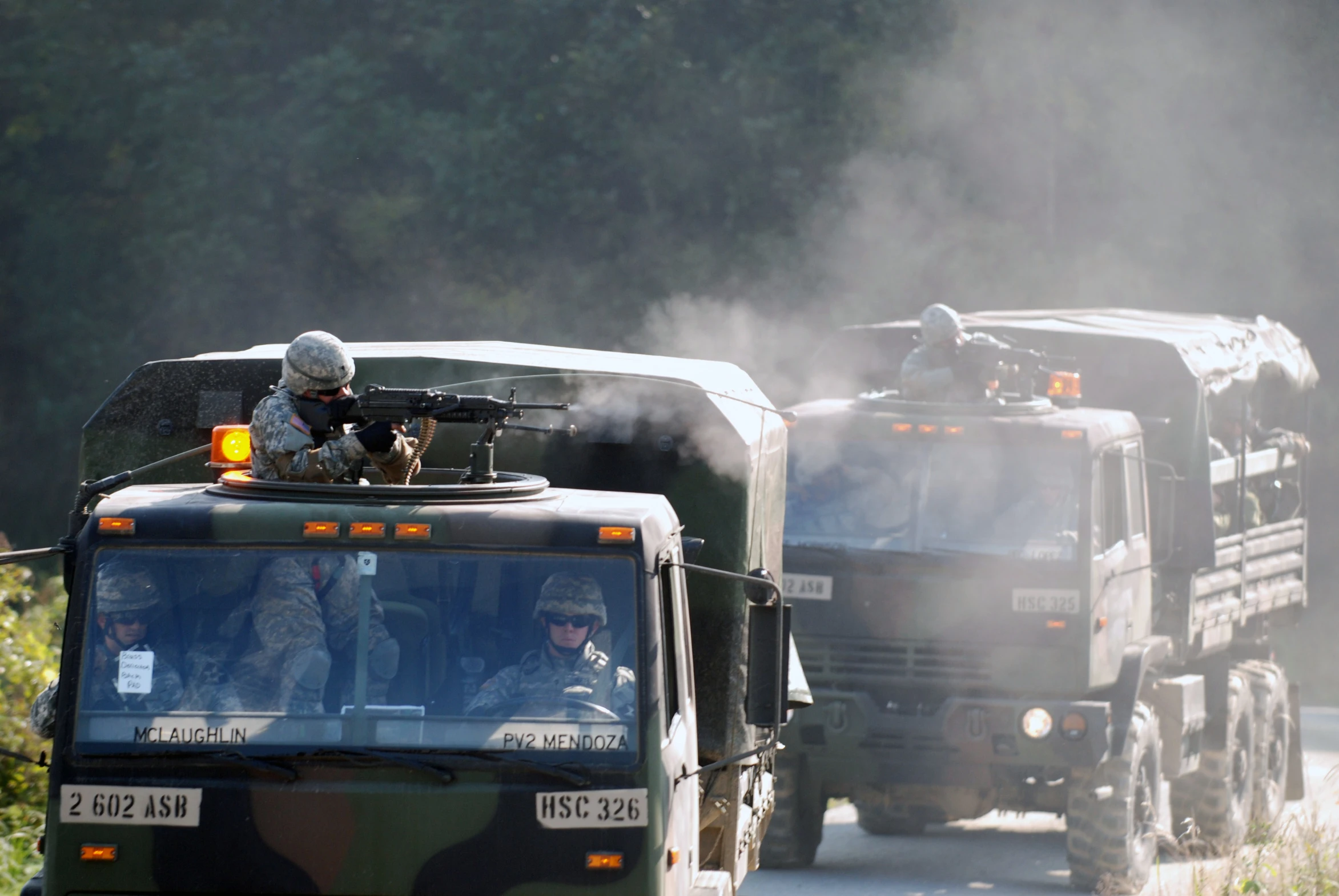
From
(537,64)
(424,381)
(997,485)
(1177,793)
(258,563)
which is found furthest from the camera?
(537,64)

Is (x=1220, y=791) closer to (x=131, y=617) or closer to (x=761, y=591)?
(x=761, y=591)

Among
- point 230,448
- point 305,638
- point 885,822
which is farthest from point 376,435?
point 885,822

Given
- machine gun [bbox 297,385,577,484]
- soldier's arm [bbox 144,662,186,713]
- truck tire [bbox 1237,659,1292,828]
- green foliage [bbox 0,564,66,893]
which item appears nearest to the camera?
soldier's arm [bbox 144,662,186,713]

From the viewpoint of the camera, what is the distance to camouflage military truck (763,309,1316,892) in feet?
Result: 34.1

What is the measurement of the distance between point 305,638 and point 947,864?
7.58 meters

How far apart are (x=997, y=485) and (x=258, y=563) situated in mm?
6040

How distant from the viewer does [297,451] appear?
20.5ft

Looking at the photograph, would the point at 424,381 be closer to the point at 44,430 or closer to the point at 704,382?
the point at 704,382

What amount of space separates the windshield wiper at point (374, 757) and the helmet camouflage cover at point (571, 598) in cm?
55

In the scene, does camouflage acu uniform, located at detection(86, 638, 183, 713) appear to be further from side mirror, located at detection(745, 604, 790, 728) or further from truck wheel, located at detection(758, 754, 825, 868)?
truck wheel, located at detection(758, 754, 825, 868)

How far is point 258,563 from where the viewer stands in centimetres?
543

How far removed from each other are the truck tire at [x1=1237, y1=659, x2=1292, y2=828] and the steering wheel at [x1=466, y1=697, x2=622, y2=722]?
898 cm

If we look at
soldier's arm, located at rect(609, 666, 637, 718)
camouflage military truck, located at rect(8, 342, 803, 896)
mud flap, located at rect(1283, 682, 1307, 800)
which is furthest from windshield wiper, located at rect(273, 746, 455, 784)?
mud flap, located at rect(1283, 682, 1307, 800)

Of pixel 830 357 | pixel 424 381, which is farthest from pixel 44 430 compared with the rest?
pixel 424 381
